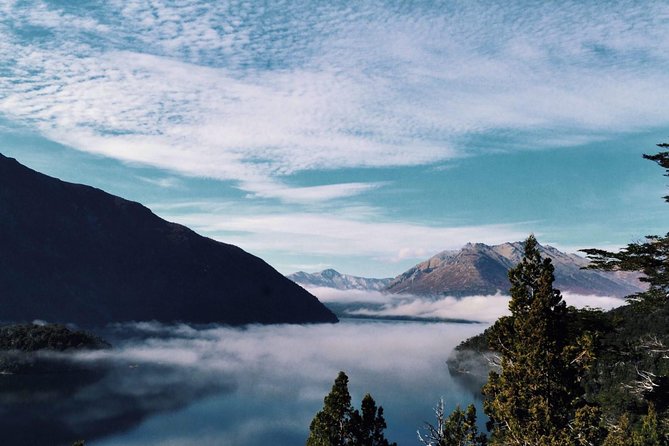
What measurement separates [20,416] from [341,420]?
677 ft

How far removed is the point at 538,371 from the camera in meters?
27.3

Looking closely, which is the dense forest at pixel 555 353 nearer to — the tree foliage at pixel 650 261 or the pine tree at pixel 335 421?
the tree foliage at pixel 650 261

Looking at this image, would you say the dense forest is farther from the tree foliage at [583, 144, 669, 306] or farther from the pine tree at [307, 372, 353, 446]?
the pine tree at [307, 372, 353, 446]

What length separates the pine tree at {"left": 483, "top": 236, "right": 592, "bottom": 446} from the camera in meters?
26.9

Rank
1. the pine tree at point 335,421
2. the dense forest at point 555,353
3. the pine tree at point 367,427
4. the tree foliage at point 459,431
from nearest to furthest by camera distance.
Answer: the dense forest at point 555,353 < the tree foliage at point 459,431 < the pine tree at point 335,421 < the pine tree at point 367,427

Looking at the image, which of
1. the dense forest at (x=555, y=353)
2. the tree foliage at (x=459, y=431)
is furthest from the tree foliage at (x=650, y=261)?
the tree foliage at (x=459, y=431)

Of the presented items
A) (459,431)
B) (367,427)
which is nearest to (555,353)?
(459,431)

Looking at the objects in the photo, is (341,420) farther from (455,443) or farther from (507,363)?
(507,363)

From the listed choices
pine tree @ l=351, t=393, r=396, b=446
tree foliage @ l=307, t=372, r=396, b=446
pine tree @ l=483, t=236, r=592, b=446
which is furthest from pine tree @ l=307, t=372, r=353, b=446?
pine tree @ l=483, t=236, r=592, b=446

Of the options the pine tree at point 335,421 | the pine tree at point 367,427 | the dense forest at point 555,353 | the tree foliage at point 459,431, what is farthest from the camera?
the pine tree at point 367,427

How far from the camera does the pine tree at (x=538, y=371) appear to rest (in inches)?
1058

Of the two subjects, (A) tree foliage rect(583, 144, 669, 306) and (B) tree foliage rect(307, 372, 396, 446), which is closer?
(A) tree foliage rect(583, 144, 669, 306)

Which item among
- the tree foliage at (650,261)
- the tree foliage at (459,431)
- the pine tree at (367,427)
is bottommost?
the pine tree at (367,427)

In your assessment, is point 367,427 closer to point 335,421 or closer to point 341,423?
point 341,423
